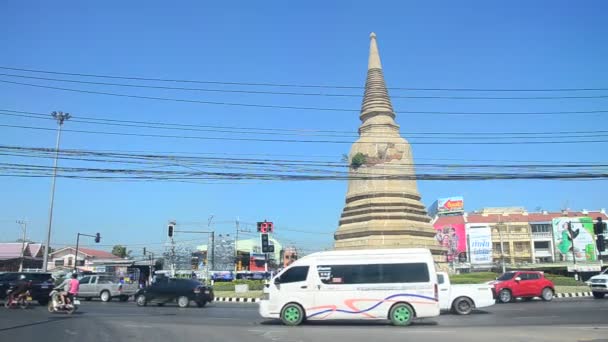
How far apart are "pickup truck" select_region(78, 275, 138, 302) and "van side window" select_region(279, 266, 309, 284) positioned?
18.5 meters

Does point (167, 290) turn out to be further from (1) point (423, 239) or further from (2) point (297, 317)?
(1) point (423, 239)

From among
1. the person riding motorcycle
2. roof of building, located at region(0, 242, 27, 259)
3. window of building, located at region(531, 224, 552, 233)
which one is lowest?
the person riding motorcycle

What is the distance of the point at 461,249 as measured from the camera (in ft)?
252

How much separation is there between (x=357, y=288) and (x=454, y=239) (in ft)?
221

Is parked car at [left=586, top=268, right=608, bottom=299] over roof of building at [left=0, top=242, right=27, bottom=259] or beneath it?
beneath

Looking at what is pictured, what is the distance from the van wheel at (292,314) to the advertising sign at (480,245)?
66112 mm

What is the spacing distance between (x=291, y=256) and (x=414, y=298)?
82596mm

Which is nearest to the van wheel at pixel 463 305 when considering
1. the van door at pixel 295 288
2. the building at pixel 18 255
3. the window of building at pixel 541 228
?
the van door at pixel 295 288

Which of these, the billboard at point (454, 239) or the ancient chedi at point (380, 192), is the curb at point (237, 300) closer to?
the ancient chedi at point (380, 192)

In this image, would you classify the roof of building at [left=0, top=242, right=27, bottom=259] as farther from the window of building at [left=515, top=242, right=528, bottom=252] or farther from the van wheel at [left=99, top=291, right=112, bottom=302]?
the window of building at [left=515, top=242, right=528, bottom=252]

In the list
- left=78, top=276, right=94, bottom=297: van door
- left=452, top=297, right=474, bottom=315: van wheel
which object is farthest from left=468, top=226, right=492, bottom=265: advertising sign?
left=78, top=276, right=94, bottom=297: van door

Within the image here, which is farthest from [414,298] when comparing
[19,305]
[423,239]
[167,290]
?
[423,239]

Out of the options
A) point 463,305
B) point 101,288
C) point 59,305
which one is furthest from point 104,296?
point 463,305

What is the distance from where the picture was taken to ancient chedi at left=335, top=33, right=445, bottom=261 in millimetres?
36562
